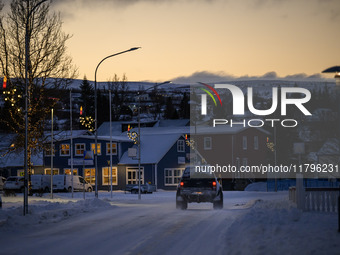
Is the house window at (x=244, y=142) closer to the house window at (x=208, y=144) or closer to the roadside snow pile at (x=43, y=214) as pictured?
the house window at (x=208, y=144)

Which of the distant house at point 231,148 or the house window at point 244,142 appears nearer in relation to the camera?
the distant house at point 231,148

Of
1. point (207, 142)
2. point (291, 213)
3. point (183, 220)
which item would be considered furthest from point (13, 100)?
point (207, 142)

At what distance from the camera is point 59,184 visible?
63.1 m

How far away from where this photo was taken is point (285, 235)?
1424cm

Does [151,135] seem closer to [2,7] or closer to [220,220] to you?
[2,7]

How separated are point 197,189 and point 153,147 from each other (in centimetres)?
4527

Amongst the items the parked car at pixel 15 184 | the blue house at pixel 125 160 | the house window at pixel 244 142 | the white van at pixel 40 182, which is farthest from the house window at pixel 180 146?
the parked car at pixel 15 184

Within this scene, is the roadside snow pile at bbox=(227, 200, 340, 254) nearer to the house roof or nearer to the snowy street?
the snowy street

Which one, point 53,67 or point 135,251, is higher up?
point 53,67

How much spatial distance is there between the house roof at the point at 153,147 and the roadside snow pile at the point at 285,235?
52.2 meters

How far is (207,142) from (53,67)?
3912 centimetres

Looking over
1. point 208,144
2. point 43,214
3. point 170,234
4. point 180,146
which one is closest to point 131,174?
point 180,146

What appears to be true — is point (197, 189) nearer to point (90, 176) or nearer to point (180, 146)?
point (90, 176)

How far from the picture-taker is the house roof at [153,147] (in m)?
71.6
